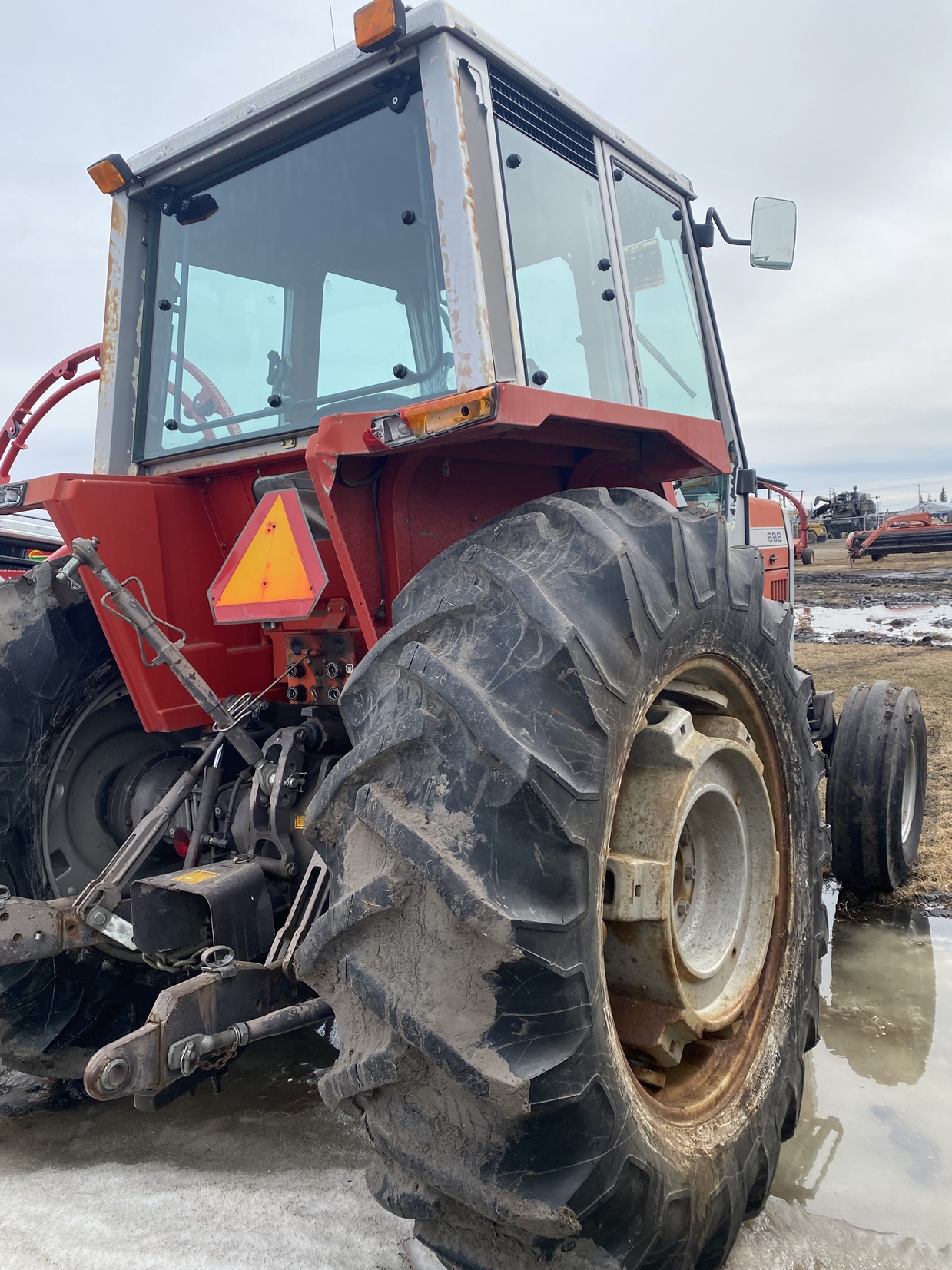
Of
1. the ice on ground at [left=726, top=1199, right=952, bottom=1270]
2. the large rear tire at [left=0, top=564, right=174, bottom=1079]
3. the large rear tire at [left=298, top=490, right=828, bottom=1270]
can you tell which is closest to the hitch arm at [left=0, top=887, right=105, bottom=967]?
the large rear tire at [left=0, top=564, right=174, bottom=1079]

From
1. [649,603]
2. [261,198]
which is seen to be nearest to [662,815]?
[649,603]

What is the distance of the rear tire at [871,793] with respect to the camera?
3.75 metres

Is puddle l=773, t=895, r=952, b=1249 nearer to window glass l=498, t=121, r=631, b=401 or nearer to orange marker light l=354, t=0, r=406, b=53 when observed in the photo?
window glass l=498, t=121, r=631, b=401

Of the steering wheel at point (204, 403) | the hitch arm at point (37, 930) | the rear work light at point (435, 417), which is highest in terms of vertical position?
the steering wheel at point (204, 403)

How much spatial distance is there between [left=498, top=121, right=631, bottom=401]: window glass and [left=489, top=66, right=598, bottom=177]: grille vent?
0.07 feet

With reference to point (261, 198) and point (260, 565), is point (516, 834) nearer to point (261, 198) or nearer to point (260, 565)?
point (260, 565)

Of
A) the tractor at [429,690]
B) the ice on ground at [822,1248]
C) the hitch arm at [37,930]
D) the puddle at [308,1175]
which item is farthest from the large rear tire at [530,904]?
the hitch arm at [37,930]

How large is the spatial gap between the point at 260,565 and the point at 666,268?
1957mm

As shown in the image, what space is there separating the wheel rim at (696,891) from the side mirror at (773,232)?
1.72m

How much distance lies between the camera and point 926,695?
7.26 meters

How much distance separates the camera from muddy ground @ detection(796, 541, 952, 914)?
4129mm

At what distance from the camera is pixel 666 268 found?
3193mm

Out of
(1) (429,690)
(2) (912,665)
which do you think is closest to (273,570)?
(1) (429,690)

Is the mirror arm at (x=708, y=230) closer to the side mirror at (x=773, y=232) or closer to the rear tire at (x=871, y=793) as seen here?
the side mirror at (x=773, y=232)
